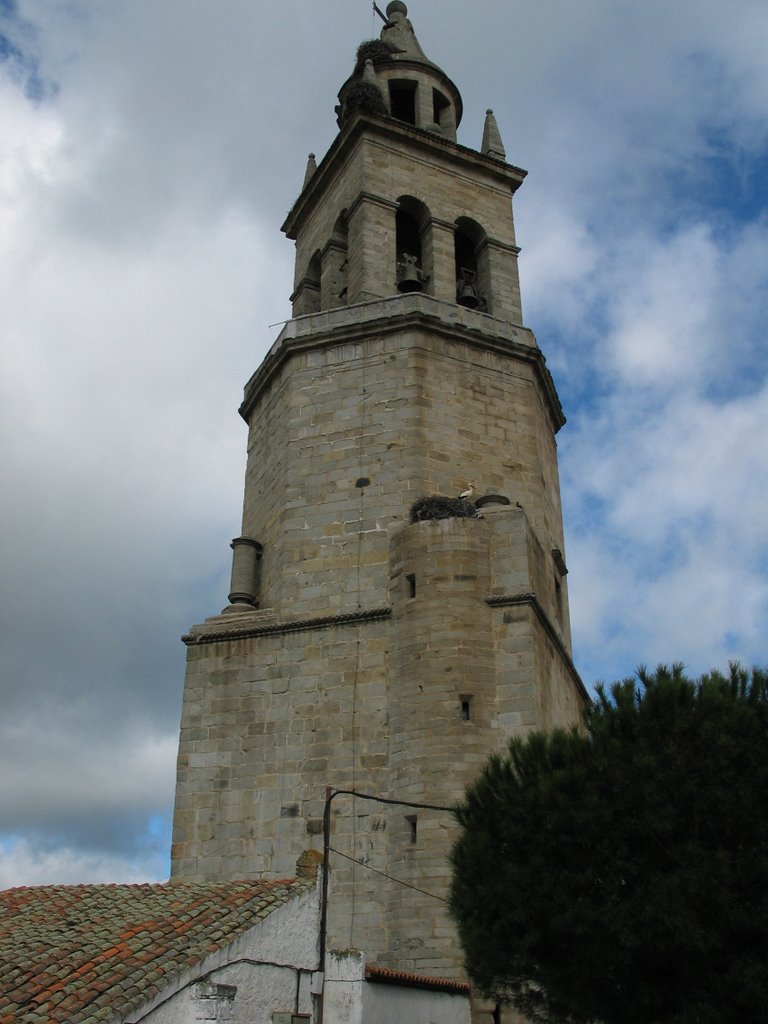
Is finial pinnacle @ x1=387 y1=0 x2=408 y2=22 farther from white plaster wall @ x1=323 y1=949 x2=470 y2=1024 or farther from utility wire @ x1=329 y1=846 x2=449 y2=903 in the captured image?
white plaster wall @ x1=323 y1=949 x2=470 y2=1024

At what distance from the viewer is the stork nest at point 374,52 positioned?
23.4 m

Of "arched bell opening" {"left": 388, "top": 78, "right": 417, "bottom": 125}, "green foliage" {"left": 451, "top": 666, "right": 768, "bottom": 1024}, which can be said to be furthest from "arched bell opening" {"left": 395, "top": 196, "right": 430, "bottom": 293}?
"green foliage" {"left": 451, "top": 666, "right": 768, "bottom": 1024}

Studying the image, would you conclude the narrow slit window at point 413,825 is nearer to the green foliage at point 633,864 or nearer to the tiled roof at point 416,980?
the tiled roof at point 416,980

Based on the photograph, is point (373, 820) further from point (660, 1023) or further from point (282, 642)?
point (660, 1023)

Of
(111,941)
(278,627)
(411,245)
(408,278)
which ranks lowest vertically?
(111,941)

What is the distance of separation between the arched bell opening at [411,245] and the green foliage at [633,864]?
11385 millimetres

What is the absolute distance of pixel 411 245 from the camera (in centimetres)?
2159

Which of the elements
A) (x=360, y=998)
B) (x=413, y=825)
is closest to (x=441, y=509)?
(x=413, y=825)

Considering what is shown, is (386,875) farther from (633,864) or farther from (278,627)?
(633,864)

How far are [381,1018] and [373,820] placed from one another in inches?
140

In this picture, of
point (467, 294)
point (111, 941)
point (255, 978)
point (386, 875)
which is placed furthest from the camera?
point (467, 294)

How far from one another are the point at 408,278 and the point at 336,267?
6.32 ft

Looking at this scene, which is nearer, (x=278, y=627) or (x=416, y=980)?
(x=416, y=980)

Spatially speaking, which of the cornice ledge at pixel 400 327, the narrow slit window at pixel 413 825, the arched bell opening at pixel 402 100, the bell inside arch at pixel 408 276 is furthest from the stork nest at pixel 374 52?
the narrow slit window at pixel 413 825
